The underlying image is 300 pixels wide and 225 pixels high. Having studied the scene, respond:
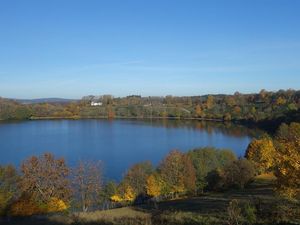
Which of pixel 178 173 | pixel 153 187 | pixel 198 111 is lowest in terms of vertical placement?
pixel 153 187

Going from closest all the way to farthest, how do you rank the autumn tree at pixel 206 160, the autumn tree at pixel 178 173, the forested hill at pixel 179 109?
1. the autumn tree at pixel 178 173
2. the autumn tree at pixel 206 160
3. the forested hill at pixel 179 109

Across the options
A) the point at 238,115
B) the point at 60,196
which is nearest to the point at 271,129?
the point at 238,115

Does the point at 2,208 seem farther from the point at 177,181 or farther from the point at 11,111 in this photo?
the point at 11,111

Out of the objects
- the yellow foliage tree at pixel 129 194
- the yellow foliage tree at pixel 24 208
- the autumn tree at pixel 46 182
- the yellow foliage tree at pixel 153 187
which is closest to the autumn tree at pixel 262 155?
the yellow foliage tree at pixel 153 187

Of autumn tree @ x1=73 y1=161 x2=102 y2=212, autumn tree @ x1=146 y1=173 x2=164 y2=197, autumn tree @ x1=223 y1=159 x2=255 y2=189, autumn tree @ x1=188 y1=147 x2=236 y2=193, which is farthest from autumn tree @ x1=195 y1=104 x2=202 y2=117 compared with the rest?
autumn tree @ x1=73 y1=161 x2=102 y2=212

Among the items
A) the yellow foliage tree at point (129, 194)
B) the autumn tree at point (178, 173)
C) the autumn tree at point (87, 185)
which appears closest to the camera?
the autumn tree at point (87, 185)

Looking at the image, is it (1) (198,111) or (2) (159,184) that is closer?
(2) (159,184)

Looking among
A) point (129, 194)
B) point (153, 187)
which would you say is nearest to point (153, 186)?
point (153, 187)

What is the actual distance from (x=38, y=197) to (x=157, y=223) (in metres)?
16.7

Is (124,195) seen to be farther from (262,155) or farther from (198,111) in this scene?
(198,111)

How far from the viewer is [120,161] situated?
138 ft

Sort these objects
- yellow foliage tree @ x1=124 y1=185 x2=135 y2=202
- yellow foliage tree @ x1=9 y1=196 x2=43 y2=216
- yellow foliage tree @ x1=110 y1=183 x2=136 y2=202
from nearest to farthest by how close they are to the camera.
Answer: yellow foliage tree @ x1=9 y1=196 x2=43 y2=216 → yellow foliage tree @ x1=110 y1=183 x2=136 y2=202 → yellow foliage tree @ x1=124 y1=185 x2=135 y2=202

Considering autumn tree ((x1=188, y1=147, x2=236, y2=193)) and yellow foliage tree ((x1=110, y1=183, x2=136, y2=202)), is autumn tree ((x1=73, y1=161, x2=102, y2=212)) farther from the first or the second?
autumn tree ((x1=188, y1=147, x2=236, y2=193))

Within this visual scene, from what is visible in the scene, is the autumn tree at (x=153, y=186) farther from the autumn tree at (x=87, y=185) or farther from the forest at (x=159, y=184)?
the autumn tree at (x=87, y=185)
